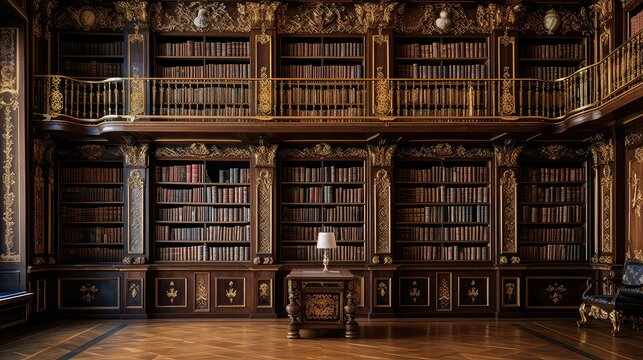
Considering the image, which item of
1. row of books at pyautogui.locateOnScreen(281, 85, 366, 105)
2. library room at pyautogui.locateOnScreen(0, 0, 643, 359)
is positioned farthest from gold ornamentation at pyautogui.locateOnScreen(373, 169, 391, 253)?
row of books at pyautogui.locateOnScreen(281, 85, 366, 105)

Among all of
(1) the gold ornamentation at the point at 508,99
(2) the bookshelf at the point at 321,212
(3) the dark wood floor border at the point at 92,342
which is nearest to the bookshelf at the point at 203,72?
(2) the bookshelf at the point at 321,212

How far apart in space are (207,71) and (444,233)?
422cm

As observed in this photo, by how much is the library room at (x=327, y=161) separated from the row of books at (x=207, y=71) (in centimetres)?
3

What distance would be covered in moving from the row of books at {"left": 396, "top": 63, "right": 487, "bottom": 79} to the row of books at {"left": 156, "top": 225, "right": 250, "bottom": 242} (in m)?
3.28

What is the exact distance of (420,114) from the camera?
9.64 metres

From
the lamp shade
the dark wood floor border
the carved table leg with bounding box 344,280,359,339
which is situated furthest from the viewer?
the lamp shade

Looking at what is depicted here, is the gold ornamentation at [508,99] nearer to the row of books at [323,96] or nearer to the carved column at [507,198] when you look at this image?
the carved column at [507,198]

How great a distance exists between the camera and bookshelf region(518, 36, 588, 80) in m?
9.91

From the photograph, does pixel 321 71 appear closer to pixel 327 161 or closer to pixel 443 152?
pixel 327 161

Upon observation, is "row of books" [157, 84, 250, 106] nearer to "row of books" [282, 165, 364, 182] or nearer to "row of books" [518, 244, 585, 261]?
"row of books" [282, 165, 364, 182]

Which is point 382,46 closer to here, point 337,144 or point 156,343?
point 337,144

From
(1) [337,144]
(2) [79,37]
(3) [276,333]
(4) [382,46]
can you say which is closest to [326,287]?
(3) [276,333]

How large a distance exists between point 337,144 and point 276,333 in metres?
3.00

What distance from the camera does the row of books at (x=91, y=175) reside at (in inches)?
380
